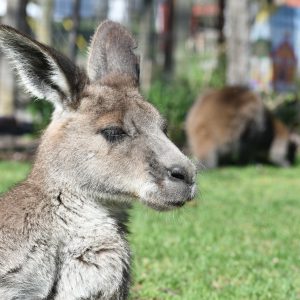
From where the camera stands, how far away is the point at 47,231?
11.2ft

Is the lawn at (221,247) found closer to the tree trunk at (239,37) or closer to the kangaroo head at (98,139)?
the kangaroo head at (98,139)

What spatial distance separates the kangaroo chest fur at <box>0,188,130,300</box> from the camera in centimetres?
326

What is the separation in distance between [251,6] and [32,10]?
11.4 m

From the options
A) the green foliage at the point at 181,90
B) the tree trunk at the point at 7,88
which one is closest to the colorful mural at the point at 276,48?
the green foliage at the point at 181,90

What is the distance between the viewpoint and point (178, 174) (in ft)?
11.3

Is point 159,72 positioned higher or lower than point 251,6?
lower

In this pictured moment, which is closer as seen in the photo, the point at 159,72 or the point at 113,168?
the point at 113,168

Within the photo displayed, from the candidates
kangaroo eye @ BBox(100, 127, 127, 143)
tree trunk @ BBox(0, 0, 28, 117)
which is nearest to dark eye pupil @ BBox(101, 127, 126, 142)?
kangaroo eye @ BBox(100, 127, 127, 143)

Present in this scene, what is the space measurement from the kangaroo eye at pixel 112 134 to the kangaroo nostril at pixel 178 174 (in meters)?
0.32

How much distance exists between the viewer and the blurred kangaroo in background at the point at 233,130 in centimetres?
1102

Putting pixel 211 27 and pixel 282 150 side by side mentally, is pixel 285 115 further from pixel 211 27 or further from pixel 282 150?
pixel 211 27

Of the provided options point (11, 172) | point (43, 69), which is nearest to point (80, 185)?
point (43, 69)

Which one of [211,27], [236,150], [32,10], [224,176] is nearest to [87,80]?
[224,176]

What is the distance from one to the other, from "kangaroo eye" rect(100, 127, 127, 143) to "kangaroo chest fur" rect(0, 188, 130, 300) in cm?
31
